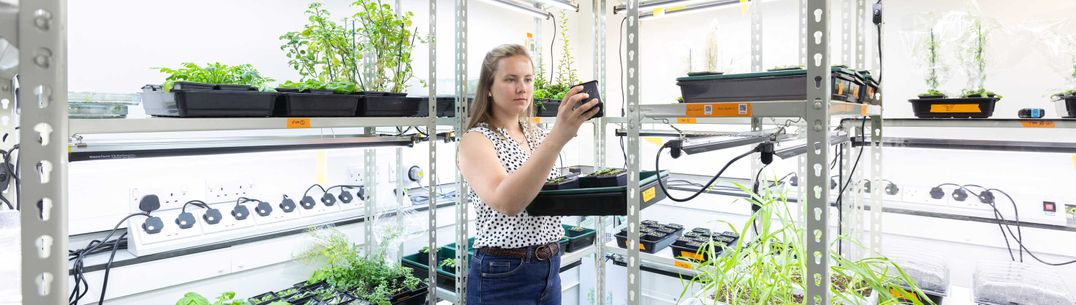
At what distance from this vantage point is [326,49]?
1.75 m

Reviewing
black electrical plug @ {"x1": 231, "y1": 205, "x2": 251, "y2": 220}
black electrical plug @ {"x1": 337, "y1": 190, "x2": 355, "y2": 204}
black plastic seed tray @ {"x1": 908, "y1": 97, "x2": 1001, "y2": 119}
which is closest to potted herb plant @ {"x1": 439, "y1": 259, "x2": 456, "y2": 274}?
black electrical plug @ {"x1": 337, "y1": 190, "x2": 355, "y2": 204}

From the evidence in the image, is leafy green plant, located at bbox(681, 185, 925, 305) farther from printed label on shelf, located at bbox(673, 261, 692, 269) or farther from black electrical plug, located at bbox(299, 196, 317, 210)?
black electrical plug, located at bbox(299, 196, 317, 210)

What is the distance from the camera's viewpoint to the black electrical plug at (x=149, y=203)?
1.85 m

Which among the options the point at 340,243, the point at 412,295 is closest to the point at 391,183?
the point at 340,243

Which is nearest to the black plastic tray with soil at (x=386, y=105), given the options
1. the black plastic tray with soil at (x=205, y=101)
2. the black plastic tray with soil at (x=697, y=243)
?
the black plastic tray with soil at (x=205, y=101)

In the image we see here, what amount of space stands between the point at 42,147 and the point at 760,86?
4.01 ft

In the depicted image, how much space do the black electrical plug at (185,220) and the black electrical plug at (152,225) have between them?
0.05 metres

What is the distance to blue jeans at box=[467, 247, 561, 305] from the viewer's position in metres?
1.44

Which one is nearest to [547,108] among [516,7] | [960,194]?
[516,7]

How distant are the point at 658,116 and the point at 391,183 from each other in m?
1.68

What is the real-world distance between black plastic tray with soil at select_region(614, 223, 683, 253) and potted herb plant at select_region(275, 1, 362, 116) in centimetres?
137

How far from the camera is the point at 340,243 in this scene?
2.07 metres

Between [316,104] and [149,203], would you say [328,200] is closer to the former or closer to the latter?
[149,203]

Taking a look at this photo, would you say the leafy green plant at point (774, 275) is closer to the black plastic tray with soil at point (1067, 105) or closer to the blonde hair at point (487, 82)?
the blonde hair at point (487, 82)
